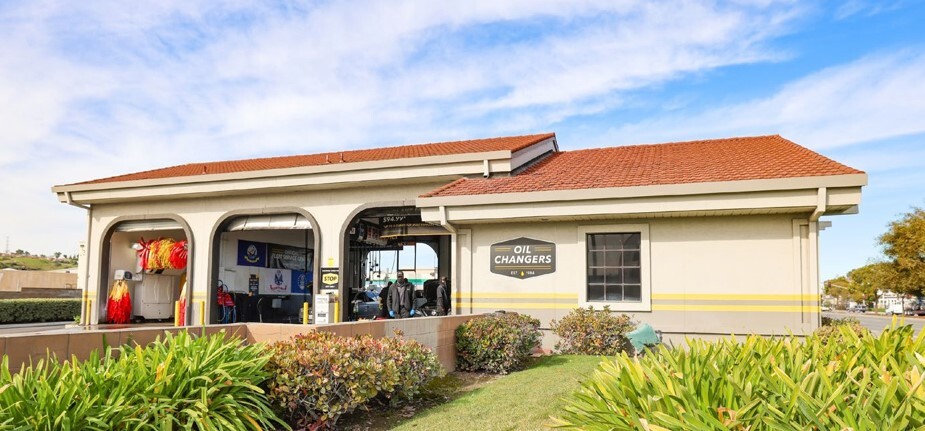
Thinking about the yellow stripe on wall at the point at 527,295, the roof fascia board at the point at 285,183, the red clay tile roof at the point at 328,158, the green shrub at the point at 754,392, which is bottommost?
the green shrub at the point at 754,392

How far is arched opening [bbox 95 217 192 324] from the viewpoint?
802 inches

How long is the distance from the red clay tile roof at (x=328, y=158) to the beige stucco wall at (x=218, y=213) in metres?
0.96

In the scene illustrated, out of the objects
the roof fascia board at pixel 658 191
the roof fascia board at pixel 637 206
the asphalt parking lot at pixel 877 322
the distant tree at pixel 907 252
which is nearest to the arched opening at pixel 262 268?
the roof fascia board at pixel 637 206

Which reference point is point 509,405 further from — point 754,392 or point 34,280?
point 34,280

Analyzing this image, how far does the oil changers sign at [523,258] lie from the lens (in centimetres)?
1438

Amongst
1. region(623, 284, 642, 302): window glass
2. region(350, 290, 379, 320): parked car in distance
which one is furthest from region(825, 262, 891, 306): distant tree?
region(623, 284, 642, 302): window glass

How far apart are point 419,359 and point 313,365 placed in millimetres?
1857

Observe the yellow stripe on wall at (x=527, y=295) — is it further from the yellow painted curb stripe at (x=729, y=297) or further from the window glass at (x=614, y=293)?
the yellow painted curb stripe at (x=729, y=297)

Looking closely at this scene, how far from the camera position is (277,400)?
7.30 meters

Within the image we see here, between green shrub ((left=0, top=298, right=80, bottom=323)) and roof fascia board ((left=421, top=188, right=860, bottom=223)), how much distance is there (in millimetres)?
23181

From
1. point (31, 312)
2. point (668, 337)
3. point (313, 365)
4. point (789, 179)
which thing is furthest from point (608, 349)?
point (31, 312)

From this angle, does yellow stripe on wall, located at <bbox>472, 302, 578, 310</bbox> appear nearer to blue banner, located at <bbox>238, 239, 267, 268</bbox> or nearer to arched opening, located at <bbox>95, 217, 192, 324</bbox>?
arched opening, located at <bbox>95, 217, 192, 324</bbox>

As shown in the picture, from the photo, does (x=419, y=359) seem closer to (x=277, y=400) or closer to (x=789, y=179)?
(x=277, y=400)

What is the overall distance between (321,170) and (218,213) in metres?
3.92
